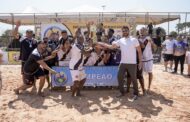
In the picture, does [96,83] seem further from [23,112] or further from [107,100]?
[23,112]

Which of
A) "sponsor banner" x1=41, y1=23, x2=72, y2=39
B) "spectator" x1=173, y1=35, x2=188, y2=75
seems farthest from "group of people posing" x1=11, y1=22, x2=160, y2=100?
"sponsor banner" x1=41, y1=23, x2=72, y2=39

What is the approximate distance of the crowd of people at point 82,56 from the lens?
29.2 feet

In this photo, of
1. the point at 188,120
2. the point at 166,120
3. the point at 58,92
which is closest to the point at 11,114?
the point at 58,92

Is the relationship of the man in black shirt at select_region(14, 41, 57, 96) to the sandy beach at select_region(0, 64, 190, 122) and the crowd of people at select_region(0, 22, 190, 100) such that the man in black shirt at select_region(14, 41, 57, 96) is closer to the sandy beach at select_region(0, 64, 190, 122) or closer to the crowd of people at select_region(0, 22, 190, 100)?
the crowd of people at select_region(0, 22, 190, 100)

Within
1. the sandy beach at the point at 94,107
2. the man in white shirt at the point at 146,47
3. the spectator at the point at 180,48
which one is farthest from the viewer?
the spectator at the point at 180,48

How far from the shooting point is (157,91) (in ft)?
34.3

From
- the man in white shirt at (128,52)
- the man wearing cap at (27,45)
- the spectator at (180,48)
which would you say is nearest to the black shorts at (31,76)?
the man wearing cap at (27,45)

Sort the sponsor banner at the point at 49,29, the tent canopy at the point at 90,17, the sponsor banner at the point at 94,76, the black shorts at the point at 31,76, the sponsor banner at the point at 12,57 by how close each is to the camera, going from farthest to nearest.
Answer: the tent canopy at the point at 90,17
the sponsor banner at the point at 12,57
the sponsor banner at the point at 49,29
the sponsor banner at the point at 94,76
the black shorts at the point at 31,76

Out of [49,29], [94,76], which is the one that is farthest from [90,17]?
[94,76]

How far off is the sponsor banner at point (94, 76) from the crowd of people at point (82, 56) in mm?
200

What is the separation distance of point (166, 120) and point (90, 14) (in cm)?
1497

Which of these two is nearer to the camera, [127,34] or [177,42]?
[127,34]

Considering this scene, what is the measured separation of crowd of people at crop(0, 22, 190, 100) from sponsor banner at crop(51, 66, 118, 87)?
0.20 m

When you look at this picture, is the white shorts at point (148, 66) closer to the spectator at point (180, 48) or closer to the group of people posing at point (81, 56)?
the group of people posing at point (81, 56)
